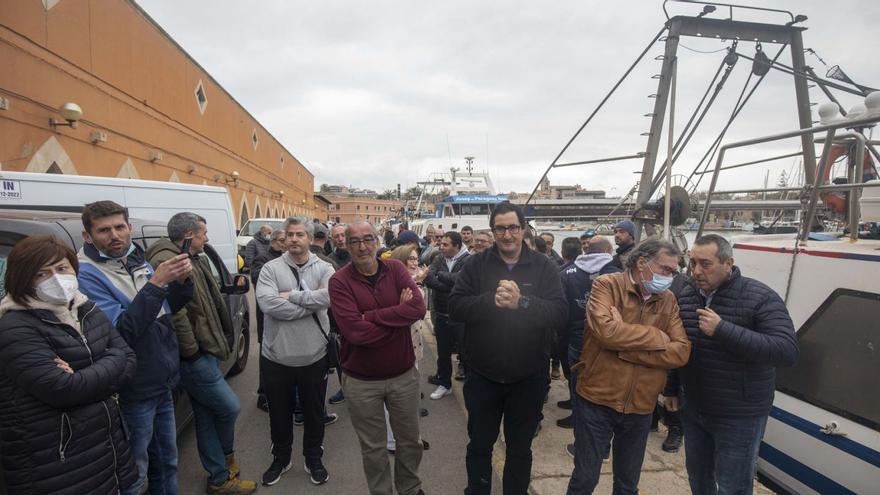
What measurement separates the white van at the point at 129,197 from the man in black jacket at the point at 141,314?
3368mm

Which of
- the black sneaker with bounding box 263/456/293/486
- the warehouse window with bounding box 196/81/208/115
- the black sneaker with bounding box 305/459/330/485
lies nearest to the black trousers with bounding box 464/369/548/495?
the black sneaker with bounding box 305/459/330/485

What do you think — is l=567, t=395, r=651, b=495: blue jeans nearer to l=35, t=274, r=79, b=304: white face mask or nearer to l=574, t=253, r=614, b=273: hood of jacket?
l=574, t=253, r=614, b=273: hood of jacket

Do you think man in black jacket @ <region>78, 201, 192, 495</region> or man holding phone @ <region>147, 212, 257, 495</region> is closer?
man in black jacket @ <region>78, 201, 192, 495</region>

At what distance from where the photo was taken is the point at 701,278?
7.55ft

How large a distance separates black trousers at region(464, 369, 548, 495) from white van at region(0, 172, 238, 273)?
505cm

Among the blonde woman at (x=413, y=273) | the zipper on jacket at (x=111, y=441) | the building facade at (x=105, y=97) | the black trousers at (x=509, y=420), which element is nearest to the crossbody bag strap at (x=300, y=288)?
the blonde woman at (x=413, y=273)

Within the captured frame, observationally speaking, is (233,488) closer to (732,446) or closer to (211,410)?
(211,410)

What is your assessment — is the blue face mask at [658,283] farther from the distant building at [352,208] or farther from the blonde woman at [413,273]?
the distant building at [352,208]

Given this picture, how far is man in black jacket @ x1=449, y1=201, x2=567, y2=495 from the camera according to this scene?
2551 mm

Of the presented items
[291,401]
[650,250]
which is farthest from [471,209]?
[650,250]

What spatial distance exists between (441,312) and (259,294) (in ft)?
7.35

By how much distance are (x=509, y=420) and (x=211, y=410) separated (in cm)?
208

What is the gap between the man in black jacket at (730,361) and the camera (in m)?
2.14

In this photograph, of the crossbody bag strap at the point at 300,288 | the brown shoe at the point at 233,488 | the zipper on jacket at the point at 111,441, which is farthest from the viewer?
the crossbody bag strap at the point at 300,288
